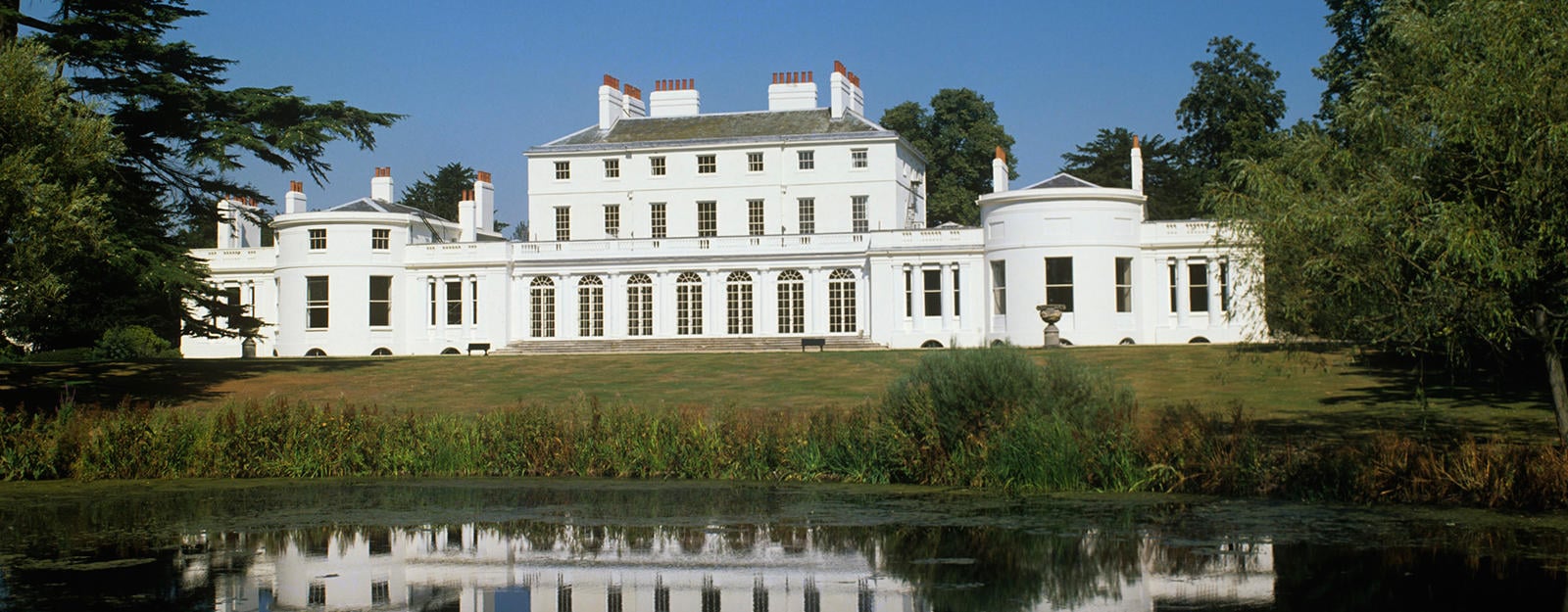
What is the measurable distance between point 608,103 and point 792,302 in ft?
38.1

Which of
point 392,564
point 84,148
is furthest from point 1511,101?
point 84,148

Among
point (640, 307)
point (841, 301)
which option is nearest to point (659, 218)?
point (640, 307)

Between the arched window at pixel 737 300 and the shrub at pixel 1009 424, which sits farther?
the arched window at pixel 737 300

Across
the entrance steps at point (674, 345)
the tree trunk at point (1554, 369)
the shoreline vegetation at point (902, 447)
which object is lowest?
the shoreline vegetation at point (902, 447)

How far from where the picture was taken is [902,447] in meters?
17.2

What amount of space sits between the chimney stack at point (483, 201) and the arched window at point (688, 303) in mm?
10361

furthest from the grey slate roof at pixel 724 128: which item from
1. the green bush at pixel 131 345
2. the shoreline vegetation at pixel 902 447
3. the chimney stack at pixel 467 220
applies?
the shoreline vegetation at pixel 902 447

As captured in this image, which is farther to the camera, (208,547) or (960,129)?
(960,129)

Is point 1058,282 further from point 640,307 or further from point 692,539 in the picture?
point 692,539

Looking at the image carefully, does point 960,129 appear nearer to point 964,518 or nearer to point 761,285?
point 761,285

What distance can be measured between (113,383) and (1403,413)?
23.1 meters

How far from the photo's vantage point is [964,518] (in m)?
14.3

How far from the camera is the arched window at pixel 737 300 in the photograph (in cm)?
4428

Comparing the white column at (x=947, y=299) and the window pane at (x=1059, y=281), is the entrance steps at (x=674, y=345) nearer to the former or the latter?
the white column at (x=947, y=299)
